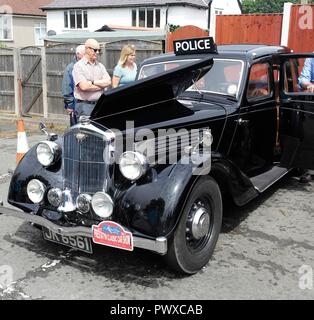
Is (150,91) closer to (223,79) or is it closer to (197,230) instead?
(223,79)

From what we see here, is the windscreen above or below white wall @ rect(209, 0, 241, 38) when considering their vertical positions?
below

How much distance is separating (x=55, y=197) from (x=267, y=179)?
2.39 metres

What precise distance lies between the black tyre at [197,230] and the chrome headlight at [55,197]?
38.8 inches

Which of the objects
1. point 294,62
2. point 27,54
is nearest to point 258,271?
point 294,62

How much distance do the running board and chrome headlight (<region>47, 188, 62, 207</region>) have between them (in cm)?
199

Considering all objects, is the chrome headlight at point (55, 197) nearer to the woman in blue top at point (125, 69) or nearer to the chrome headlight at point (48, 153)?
the chrome headlight at point (48, 153)

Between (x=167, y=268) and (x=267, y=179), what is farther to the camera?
(x=267, y=179)

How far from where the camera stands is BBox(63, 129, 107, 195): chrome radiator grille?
3.31 m

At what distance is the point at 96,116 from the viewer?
140 inches

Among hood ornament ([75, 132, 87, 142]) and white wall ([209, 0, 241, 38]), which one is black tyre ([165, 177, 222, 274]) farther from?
white wall ([209, 0, 241, 38])

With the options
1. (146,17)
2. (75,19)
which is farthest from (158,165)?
(75,19)

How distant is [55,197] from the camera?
3.45m

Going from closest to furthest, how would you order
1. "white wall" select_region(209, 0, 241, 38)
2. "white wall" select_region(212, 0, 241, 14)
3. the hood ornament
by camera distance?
the hood ornament, "white wall" select_region(209, 0, 241, 38), "white wall" select_region(212, 0, 241, 14)

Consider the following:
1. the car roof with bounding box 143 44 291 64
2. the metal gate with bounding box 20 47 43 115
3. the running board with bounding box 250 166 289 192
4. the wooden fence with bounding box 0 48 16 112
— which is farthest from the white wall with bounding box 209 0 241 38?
the running board with bounding box 250 166 289 192
